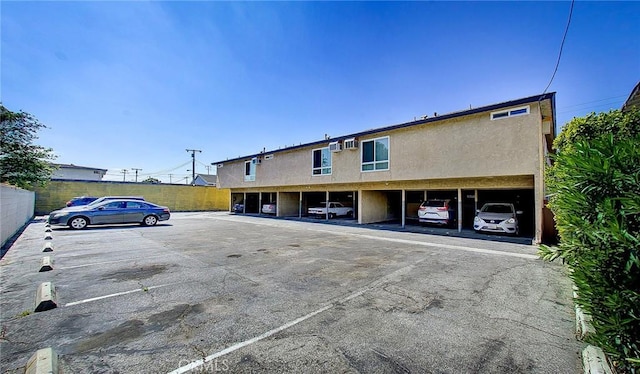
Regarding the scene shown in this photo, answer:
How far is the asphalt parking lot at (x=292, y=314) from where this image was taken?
9.10 ft

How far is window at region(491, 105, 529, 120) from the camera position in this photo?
9.82 metres

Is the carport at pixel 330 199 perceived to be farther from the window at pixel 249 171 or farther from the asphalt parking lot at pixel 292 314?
the asphalt parking lot at pixel 292 314

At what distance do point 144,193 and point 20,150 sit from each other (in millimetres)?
10464

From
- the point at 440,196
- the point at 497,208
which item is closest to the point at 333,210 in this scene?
the point at 440,196

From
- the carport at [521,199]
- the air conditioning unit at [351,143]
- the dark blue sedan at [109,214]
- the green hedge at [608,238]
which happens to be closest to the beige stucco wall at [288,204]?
the dark blue sedan at [109,214]

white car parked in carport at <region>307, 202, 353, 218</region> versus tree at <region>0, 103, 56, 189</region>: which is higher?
tree at <region>0, 103, 56, 189</region>

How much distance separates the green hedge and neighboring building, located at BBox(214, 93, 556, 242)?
9020 millimetres

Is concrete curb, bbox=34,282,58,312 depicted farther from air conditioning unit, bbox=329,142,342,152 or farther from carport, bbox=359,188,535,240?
carport, bbox=359,188,535,240

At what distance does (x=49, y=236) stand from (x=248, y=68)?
413 inches

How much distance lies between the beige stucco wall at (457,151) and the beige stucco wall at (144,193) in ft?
67.2

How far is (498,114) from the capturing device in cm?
1045

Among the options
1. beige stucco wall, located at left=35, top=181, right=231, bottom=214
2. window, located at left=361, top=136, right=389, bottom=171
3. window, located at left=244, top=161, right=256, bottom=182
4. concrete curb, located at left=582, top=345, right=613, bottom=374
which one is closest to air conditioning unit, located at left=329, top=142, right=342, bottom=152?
window, located at left=361, top=136, right=389, bottom=171

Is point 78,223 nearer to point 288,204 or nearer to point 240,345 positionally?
→ point 288,204

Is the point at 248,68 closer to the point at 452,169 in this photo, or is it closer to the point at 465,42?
the point at 465,42
